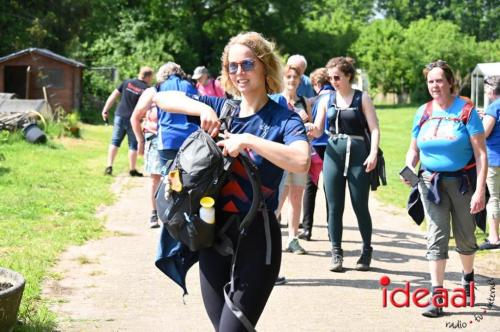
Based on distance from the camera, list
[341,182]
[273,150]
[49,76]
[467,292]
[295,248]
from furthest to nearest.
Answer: [49,76] → [295,248] → [341,182] → [467,292] → [273,150]

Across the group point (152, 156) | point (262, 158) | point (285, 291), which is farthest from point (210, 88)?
point (262, 158)

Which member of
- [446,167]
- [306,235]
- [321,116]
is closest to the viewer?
[446,167]

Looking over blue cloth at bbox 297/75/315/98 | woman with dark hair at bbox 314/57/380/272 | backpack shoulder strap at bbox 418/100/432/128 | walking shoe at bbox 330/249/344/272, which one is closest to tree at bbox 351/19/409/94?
blue cloth at bbox 297/75/315/98

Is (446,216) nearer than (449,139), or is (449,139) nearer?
(449,139)

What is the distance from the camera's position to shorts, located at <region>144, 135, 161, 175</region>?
30.3 feet

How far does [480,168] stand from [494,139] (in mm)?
2870

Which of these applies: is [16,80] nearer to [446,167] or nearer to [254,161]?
[446,167]

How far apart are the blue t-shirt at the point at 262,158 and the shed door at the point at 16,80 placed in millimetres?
26328

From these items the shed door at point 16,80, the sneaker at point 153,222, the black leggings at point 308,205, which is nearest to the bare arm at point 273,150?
the black leggings at point 308,205

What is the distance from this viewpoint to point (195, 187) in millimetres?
3518

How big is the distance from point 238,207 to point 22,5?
31.5 metres

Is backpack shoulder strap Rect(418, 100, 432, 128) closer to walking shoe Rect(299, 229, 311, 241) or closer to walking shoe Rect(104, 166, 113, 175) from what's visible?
walking shoe Rect(299, 229, 311, 241)

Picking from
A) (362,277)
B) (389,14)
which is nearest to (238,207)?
(362,277)

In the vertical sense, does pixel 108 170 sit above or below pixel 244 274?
below
